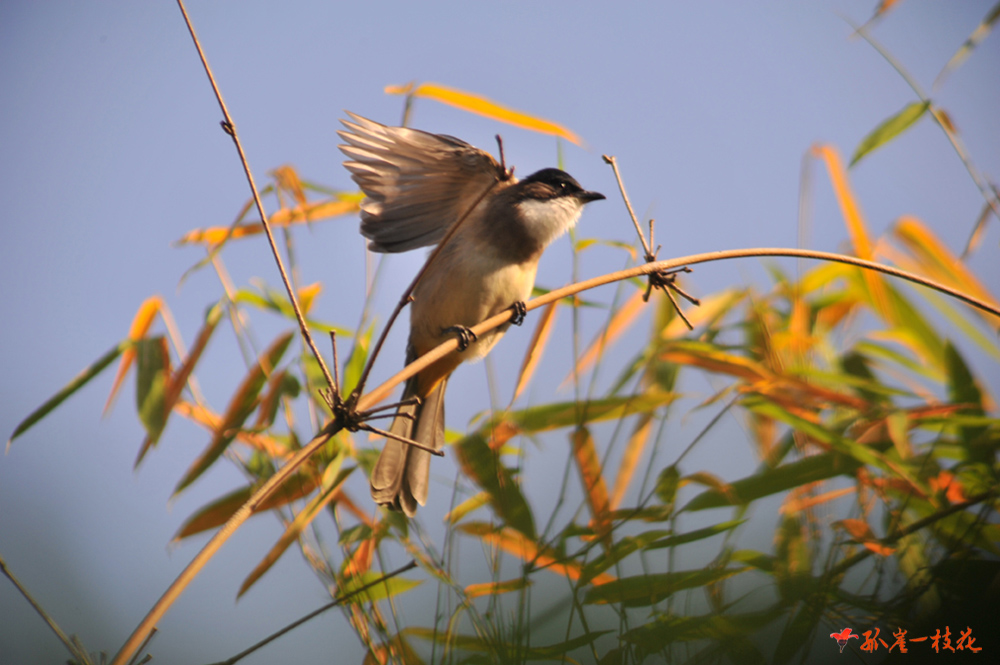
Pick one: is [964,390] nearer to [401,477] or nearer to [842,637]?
[842,637]

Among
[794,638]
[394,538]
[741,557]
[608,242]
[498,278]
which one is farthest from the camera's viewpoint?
[498,278]

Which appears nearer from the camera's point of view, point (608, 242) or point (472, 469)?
point (472, 469)

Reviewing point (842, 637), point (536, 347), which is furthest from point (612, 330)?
point (842, 637)

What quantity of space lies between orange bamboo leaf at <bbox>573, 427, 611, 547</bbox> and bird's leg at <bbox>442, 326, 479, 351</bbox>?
22 cm

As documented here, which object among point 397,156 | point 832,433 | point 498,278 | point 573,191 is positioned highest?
point 397,156

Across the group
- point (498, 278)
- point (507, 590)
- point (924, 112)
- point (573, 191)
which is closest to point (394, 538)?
point (507, 590)

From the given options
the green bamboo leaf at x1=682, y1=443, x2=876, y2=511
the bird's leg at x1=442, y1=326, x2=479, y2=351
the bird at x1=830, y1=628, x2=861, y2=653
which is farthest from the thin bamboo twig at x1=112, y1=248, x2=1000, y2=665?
the bird at x1=830, y1=628, x2=861, y2=653

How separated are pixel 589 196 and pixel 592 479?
0.75 m

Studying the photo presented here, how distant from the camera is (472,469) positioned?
3.49ft

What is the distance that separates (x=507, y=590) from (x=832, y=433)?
1.76 ft

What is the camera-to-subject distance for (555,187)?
1.55 metres

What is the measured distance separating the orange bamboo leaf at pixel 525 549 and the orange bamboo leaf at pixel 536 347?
0.24 meters

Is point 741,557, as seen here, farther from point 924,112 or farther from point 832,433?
point 924,112

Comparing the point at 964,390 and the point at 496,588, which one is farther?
the point at 964,390
